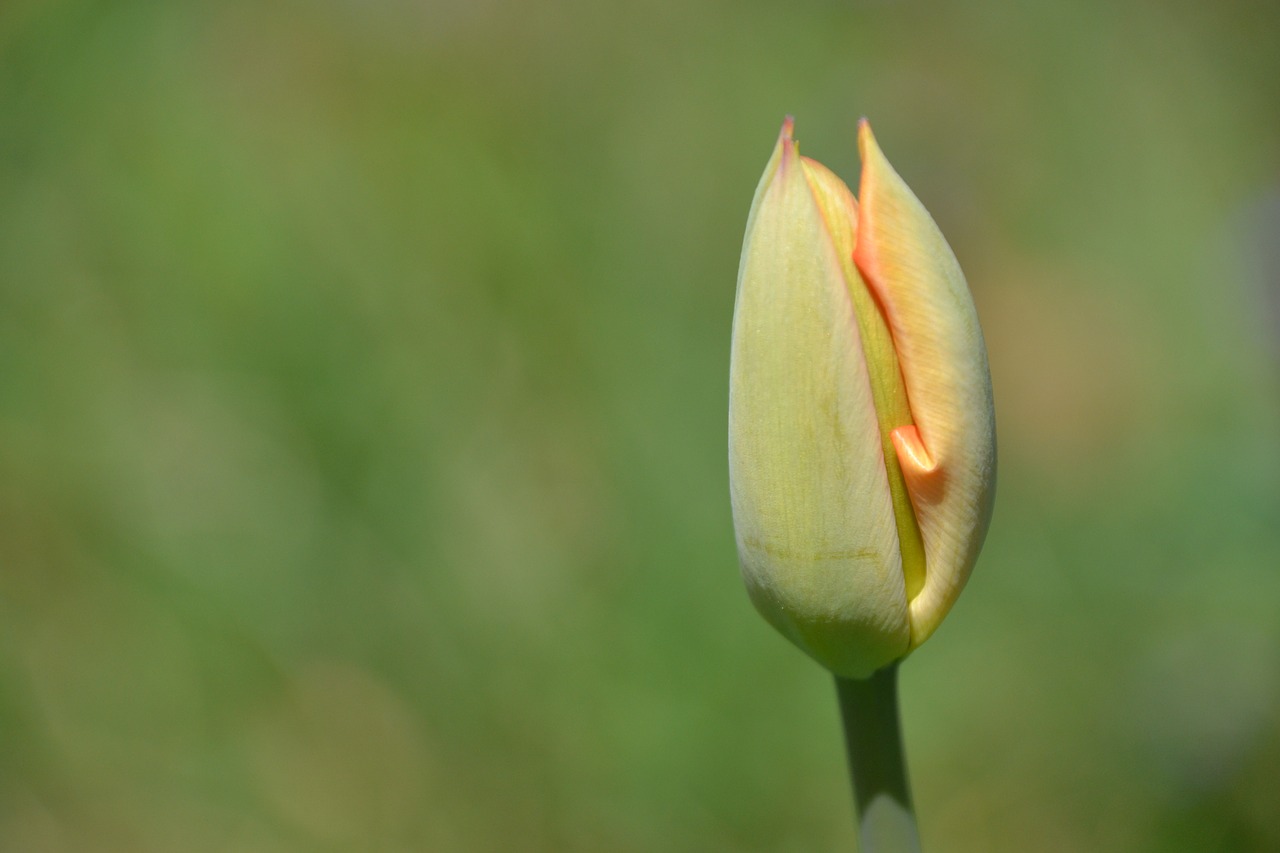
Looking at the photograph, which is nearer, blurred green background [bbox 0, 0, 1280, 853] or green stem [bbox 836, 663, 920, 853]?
green stem [bbox 836, 663, 920, 853]

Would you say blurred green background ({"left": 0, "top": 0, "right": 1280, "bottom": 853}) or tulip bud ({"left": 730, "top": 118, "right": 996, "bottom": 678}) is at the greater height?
blurred green background ({"left": 0, "top": 0, "right": 1280, "bottom": 853})

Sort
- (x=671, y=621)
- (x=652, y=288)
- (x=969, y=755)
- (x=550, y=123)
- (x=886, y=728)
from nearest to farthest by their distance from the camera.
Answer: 1. (x=886, y=728)
2. (x=969, y=755)
3. (x=671, y=621)
4. (x=652, y=288)
5. (x=550, y=123)

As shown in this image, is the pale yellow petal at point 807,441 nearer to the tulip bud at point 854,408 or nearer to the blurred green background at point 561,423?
the tulip bud at point 854,408

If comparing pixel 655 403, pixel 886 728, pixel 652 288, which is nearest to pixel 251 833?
pixel 655 403

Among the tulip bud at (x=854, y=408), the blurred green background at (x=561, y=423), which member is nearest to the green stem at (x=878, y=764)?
the tulip bud at (x=854, y=408)

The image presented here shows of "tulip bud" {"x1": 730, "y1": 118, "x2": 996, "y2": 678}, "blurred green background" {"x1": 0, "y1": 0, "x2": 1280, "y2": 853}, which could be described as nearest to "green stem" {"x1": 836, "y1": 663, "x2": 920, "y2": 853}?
"tulip bud" {"x1": 730, "y1": 118, "x2": 996, "y2": 678}

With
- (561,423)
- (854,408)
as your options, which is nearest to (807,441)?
(854,408)

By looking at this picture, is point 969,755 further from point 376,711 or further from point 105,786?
point 105,786

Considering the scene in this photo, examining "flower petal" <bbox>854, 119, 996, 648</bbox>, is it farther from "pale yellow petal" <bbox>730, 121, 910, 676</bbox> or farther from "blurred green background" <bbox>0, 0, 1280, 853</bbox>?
"blurred green background" <bbox>0, 0, 1280, 853</bbox>
